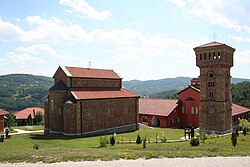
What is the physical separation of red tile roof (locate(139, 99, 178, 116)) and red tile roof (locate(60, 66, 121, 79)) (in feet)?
30.3

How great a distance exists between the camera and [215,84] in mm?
31594

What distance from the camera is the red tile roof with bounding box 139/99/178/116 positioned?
41.6 m

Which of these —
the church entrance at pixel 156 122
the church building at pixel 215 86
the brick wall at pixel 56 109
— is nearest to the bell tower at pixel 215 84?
the church building at pixel 215 86

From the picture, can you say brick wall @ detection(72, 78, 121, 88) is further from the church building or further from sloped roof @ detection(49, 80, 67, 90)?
the church building

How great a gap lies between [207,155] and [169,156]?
6.93ft

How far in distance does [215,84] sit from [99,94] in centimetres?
1509

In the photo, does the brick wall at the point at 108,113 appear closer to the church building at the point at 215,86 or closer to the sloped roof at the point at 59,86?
the sloped roof at the point at 59,86

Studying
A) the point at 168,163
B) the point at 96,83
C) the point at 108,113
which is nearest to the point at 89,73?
the point at 96,83

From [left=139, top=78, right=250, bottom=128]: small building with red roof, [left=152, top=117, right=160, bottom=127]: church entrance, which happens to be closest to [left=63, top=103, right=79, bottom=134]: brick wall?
[left=139, top=78, right=250, bottom=128]: small building with red roof

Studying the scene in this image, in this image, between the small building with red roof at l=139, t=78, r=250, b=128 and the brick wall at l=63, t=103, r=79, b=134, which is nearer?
the brick wall at l=63, t=103, r=79, b=134

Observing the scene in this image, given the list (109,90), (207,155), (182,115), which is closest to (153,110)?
(182,115)

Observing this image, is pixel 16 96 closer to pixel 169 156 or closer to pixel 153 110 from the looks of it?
pixel 153 110

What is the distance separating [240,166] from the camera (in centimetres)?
1112

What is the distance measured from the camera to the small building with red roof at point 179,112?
134ft
